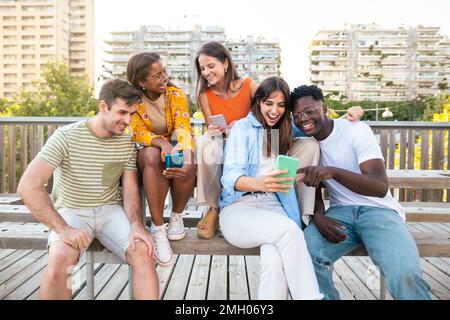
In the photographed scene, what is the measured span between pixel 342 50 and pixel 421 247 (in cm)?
10196

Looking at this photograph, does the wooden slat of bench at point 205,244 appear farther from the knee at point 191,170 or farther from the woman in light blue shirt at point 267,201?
the knee at point 191,170

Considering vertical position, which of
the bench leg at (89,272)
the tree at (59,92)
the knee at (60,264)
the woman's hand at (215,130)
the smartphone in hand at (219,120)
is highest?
→ the tree at (59,92)

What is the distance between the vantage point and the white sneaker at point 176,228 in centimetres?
210

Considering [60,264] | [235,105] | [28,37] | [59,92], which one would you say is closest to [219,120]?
[235,105]

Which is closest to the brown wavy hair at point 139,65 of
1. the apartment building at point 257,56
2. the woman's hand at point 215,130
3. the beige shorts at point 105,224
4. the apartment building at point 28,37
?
the woman's hand at point 215,130

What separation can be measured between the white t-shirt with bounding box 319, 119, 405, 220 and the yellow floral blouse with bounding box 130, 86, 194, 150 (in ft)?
2.23

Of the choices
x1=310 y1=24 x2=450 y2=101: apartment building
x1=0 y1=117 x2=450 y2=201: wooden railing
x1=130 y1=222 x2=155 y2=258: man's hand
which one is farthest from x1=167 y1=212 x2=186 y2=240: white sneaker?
x1=310 y1=24 x2=450 y2=101: apartment building

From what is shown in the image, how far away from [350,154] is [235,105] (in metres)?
0.69

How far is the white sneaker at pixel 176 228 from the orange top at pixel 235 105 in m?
0.65

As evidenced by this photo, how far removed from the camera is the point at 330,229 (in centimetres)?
203

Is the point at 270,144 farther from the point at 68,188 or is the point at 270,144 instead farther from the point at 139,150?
the point at 68,188

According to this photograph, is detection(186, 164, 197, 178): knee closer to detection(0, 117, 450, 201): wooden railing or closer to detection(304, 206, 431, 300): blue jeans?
detection(304, 206, 431, 300): blue jeans

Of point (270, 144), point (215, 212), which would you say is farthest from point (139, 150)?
point (270, 144)

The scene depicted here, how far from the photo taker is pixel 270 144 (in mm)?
2207
